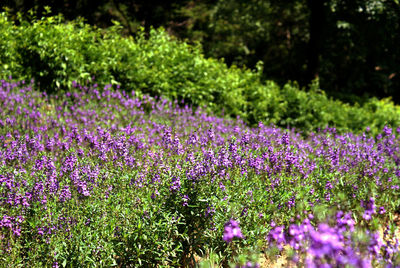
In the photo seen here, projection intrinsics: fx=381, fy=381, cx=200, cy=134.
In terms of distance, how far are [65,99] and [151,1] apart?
395 inches

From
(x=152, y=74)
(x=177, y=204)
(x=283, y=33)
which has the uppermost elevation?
(x=283, y=33)

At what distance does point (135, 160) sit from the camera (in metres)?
4.43

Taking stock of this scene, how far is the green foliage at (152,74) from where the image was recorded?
832cm

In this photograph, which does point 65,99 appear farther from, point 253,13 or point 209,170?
point 253,13

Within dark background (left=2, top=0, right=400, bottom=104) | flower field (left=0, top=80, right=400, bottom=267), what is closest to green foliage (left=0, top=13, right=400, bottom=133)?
flower field (left=0, top=80, right=400, bottom=267)

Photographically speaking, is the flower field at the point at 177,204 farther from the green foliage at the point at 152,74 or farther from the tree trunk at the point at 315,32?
the tree trunk at the point at 315,32

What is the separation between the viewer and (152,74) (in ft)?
29.4

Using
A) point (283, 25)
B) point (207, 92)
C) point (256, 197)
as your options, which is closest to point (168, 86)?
point (207, 92)

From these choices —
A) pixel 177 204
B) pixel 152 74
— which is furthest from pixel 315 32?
pixel 177 204

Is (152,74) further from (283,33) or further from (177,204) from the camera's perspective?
(283,33)

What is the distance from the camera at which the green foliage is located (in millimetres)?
8320

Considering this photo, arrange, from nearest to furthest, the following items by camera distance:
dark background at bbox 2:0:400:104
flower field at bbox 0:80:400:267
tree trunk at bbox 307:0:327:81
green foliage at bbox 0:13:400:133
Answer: flower field at bbox 0:80:400:267
green foliage at bbox 0:13:400:133
tree trunk at bbox 307:0:327:81
dark background at bbox 2:0:400:104

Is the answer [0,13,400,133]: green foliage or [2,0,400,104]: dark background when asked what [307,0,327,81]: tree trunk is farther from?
[0,13,400,133]: green foliage

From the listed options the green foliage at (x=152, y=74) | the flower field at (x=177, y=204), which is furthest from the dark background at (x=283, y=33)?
the flower field at (x=177, y=204)
